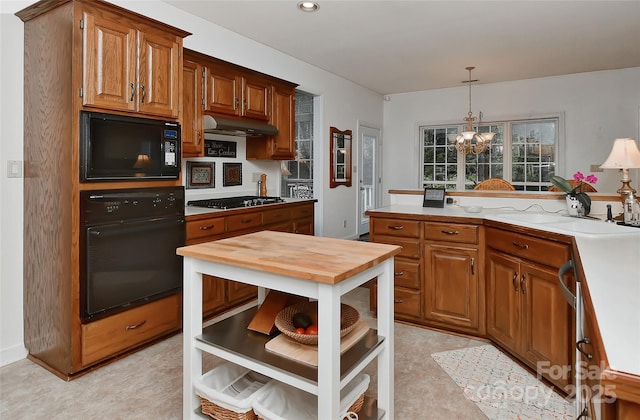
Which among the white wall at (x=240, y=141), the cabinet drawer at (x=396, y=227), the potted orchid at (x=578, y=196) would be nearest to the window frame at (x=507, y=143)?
the white wall at (x=240, y=141)

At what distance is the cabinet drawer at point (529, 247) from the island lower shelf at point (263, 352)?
107 cm

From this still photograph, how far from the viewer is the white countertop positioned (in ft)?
2.22

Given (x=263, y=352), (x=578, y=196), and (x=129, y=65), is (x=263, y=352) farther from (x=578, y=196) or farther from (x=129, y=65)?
(x=578, y=196)

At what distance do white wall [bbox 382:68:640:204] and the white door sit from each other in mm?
594

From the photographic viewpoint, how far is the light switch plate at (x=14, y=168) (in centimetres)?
243

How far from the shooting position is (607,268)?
1.25 metres

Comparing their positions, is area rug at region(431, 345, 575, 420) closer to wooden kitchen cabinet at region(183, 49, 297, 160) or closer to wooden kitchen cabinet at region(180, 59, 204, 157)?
wooden kitchen cabinet at region(180, 59, 204, 157)

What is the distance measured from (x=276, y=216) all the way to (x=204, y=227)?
0.97 m

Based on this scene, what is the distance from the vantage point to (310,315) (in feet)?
5.69

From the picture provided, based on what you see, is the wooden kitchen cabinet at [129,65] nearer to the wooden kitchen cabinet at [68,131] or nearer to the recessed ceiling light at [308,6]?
the wooden kitchen cabinet at [68,131]

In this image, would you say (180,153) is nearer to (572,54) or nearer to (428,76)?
(428,76)

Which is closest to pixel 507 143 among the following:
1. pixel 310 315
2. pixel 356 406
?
pixel 310 315

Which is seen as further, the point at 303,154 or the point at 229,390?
the point at 303,154

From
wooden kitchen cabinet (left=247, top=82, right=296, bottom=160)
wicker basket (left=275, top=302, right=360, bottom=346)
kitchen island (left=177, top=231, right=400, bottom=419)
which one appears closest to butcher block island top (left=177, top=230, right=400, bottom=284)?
kitchen island (left=177, top=231, right=400, bottom=419)
